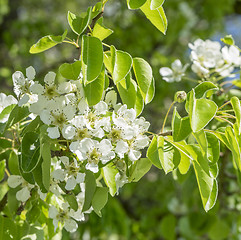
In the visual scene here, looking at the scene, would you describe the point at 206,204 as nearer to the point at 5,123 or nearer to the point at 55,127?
the point at 55,127

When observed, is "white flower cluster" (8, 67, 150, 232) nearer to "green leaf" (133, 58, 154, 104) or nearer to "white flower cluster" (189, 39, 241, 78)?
"green leaf" (133, 58, 154, 104)

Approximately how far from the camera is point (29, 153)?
2.81 ft

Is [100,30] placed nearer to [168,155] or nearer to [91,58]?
[91,58]

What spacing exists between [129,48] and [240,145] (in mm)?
2975

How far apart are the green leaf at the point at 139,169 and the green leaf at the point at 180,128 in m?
0.11

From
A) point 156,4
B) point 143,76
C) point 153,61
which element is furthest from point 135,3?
point 153,61

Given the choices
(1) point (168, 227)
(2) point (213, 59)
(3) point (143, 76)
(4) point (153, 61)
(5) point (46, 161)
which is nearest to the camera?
(5) point (46, 161)

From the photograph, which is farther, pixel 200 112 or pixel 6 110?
pixel 6 110

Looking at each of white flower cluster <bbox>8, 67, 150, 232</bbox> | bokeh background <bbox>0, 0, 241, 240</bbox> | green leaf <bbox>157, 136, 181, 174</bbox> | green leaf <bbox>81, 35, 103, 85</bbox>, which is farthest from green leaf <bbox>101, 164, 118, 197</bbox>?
bokeh background <bbox>0, 0, 241, 240</bbox>

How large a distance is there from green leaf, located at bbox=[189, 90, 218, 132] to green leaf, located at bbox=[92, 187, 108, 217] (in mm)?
254

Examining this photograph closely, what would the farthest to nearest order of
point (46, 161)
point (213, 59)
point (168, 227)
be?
1. point (168, 227)
2. point (213, 59)
3. point (46, 161)

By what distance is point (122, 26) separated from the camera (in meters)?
4.00

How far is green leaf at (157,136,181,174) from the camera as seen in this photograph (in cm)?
84

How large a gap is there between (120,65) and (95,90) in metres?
0.07
